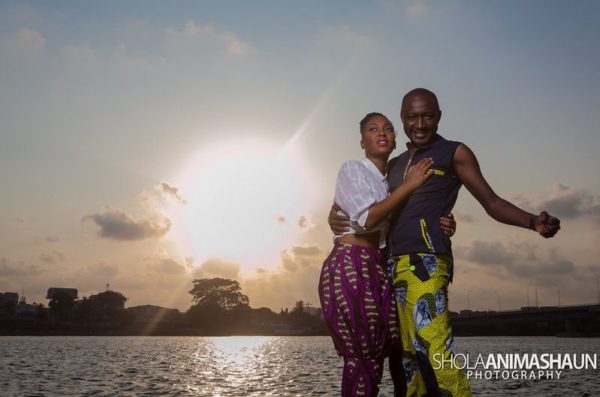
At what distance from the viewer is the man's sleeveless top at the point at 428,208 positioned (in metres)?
4.71

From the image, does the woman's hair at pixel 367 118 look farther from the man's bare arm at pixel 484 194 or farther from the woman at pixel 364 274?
the man's bare arm at pixel 484 194

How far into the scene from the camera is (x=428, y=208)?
4777 mm

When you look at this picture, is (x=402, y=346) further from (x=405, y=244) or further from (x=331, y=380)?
(x=331, y=380)

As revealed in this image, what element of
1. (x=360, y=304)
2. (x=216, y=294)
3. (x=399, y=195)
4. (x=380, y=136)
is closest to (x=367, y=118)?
(x=380, y=136)

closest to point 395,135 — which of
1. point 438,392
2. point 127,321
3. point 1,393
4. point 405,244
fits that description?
point 405,244

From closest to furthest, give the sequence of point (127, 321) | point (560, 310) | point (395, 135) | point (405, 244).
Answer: point (405, 244)
point (395, 135)
point (560, 310)
point (127, 321)

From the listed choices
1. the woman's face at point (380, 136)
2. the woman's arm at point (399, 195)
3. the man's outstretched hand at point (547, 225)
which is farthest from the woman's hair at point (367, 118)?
the man's outstretched hand at point (547, 225)

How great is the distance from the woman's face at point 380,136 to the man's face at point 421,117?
0.16 metres

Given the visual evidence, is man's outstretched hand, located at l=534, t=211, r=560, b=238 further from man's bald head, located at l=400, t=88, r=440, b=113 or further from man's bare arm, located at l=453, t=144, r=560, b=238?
man's bald head, located at l=400, t=88, r=440, b=113

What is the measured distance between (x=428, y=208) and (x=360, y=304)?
36.2 inches

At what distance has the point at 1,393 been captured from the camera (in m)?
33.1

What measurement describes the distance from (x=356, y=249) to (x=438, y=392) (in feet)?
4.06

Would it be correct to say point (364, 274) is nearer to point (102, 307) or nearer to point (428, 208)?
point (428, 208)

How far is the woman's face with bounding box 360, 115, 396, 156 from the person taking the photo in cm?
504
